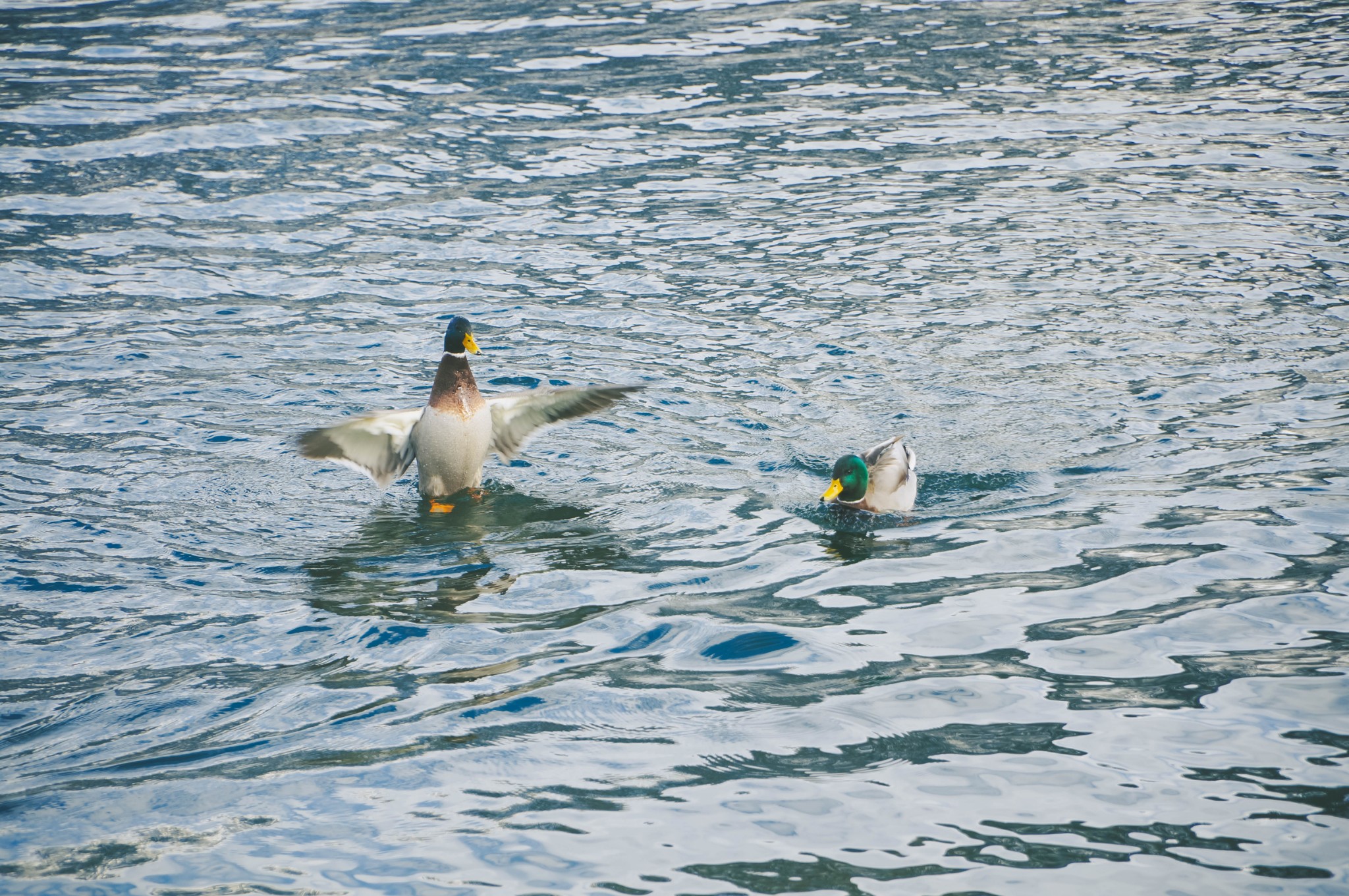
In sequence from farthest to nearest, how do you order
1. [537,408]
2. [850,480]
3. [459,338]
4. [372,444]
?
[537,408]
[372,444]
[459,338]
[850,480]

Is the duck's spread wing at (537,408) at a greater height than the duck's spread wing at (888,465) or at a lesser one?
greater

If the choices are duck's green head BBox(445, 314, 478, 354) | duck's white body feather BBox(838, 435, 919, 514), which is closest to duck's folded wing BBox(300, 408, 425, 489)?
duck's green head BBox(445, 314, 478, 354)

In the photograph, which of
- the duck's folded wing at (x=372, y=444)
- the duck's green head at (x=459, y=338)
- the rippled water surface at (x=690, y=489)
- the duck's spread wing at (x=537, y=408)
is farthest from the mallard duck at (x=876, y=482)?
the duck's folded wing at (x=372, y=444)

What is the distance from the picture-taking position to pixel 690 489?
25.2 feet

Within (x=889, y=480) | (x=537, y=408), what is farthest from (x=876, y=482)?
(x=537, y=408)

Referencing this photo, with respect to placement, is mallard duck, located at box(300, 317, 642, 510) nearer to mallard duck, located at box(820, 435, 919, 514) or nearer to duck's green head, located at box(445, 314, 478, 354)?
duck's green head, located at box(445, 314, 478, 354)

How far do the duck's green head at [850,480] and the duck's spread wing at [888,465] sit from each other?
0.28ft

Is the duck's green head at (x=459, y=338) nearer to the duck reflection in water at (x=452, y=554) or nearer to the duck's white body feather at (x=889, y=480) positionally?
the duck reflection in water at (x=452, y=554)

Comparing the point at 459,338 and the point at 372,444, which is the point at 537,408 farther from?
the point at 372,444

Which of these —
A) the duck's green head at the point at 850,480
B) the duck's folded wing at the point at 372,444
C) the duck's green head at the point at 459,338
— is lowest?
the duck's green head at the point at 850,480

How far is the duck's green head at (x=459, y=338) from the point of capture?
7.60 meters

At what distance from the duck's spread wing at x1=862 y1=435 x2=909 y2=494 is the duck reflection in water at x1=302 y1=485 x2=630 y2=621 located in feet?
4.96

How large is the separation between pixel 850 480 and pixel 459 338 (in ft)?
8.09

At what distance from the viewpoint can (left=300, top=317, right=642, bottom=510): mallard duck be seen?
7629 millimetres
